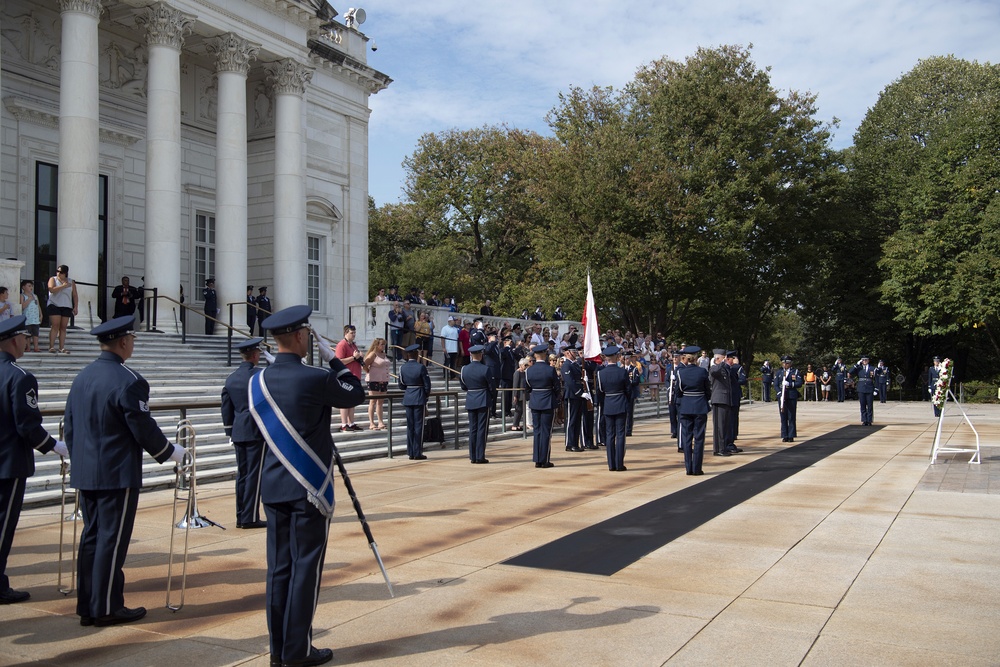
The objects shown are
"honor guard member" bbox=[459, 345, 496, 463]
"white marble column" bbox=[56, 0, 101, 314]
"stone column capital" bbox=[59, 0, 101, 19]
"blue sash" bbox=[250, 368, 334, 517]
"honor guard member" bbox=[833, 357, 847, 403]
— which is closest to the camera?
"blue sash" bbox=[250, 368, 334, 517]

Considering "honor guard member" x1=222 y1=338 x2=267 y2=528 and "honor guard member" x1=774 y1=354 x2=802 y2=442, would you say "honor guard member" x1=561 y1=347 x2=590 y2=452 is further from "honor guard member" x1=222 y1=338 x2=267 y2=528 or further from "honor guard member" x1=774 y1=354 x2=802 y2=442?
"honor guard member" x1=222 y1=338 x2=267 y2=528

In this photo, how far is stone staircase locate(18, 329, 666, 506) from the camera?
11.8m

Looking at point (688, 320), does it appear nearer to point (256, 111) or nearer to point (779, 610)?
point (256, 111)

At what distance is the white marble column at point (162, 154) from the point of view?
72.5 ft

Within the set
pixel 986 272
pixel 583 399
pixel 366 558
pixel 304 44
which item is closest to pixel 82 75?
pixel 304 44

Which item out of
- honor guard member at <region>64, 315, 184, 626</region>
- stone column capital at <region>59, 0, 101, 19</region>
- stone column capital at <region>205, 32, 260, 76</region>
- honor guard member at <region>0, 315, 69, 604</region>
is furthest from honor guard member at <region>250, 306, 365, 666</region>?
stone column capital at <region>205, 32, 260, 76</region>

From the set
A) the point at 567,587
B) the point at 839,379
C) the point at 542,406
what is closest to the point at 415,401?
the point at 542,406

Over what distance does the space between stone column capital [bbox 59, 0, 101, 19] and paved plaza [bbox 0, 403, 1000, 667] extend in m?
14.1

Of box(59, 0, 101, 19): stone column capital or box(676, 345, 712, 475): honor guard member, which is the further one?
box(59, 0, 101, 19): stone column capital

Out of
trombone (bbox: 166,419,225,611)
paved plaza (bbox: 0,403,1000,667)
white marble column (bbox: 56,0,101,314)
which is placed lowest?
paved plaza (bbox: 0,403,1000,667)

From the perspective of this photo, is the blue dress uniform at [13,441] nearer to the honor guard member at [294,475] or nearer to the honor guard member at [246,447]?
the honor guard member at [294,475]

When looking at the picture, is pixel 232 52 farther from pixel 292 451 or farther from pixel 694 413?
pixel 292 451

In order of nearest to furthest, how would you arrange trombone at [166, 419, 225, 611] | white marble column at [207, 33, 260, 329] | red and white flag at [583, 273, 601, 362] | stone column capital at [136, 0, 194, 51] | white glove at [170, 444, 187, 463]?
white glove at [170, 444, 187, 463] → trombone at [166, 419, 225, 611] → red and white flag at [583, 273, 601, 362] → stone column capital at [136, 0, 194, 51] → white marble column at [207, 33, 260, 329]

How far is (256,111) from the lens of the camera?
2873cm
